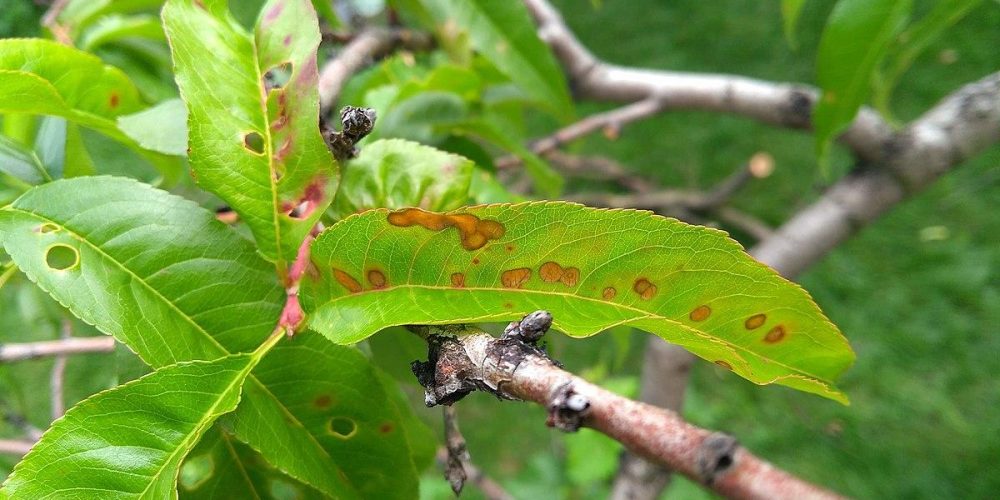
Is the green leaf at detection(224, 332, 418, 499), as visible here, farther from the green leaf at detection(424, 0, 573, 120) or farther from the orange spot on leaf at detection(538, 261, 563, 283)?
the green leaf at detection(424, 0, 573, 120)

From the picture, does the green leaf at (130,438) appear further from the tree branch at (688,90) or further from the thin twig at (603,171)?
the thin twig at (603,171)

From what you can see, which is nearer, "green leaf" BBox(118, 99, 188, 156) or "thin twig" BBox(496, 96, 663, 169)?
"green leaf" BBox(118, 99, 188, 156)

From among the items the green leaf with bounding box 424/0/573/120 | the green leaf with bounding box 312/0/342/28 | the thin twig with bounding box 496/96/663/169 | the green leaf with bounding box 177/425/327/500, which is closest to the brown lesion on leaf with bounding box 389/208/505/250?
the green leaf with bounding box 177/425/327/500

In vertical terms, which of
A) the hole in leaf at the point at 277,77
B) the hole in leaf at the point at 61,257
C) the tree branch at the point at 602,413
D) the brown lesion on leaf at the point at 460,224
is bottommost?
the hole in leaf at the point at 61,257

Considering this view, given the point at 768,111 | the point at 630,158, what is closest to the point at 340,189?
the point at 768,111


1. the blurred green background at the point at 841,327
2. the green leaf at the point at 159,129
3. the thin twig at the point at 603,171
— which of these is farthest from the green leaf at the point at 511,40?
the thin twig at the point at 603,171

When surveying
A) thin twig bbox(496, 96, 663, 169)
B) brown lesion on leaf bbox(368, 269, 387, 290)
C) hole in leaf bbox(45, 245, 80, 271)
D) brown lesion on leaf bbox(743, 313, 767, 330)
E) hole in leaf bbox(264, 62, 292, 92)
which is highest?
hole in leaf bbox(264, 62, 292, 92)
